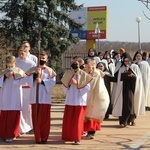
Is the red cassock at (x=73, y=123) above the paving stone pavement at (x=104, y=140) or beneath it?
above

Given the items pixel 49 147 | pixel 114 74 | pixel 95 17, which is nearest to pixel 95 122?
pixel 49 147

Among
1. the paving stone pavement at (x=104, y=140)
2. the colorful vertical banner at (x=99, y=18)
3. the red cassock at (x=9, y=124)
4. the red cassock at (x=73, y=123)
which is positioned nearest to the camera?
the paving stone pavement at (x=104, y=140)

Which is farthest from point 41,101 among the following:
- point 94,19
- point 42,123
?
point 94,19

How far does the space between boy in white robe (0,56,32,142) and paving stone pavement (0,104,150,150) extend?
0.24 meters

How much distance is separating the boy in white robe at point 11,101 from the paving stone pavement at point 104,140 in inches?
9.5

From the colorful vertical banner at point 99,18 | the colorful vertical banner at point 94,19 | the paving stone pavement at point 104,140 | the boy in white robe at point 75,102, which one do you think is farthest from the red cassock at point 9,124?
the colorful vertical banner at point 99,18

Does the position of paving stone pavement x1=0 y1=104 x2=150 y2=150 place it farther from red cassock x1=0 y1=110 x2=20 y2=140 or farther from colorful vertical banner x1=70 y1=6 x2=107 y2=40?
colorful vertical banner x1=70 y1=6 x2=107 y2=40

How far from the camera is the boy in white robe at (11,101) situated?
970 centimetres

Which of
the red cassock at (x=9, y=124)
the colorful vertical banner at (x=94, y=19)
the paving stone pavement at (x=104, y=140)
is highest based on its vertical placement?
the colorful vertical banner at (x=94, y=19)

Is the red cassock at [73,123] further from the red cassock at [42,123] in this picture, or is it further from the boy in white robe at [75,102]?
the red cassock at [42,123]

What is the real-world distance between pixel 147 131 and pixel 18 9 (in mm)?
15323

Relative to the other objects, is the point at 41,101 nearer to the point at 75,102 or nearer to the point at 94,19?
the point at 75,102

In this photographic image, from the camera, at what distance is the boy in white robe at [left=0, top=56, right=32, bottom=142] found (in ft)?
31.8

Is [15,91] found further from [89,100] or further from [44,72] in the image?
[89,100]
